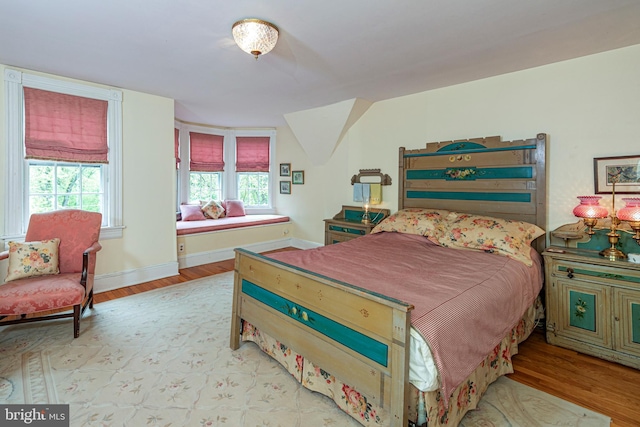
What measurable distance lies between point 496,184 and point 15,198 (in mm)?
4939

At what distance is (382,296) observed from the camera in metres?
1.45

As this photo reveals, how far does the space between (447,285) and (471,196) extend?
1920 millimetres

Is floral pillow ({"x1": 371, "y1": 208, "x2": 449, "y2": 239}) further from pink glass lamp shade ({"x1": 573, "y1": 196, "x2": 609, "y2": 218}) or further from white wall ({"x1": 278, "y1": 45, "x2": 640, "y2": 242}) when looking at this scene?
pink glass lamp shade ({"x1": 573, "y1": 196, "x2": 609, "y2": 218})

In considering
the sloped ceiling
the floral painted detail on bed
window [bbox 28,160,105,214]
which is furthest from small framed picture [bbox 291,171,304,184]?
window [bbox 28,160,105,214]

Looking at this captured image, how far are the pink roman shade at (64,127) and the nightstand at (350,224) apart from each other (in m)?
2.99

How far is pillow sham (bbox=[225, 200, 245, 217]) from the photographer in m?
5.98

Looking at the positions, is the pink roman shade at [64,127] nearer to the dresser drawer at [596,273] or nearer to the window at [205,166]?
the window at [205,166]

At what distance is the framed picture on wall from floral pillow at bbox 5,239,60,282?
4.88m

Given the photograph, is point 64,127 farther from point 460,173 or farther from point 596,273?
point 596,273

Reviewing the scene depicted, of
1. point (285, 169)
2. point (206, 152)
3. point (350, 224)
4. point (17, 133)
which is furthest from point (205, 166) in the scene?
point (350, 224)

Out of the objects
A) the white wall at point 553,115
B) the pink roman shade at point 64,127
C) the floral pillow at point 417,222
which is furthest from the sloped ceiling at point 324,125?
the pink roman shade at point 64,127

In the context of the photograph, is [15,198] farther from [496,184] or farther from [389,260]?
[496,184]

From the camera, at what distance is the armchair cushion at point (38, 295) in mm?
2293

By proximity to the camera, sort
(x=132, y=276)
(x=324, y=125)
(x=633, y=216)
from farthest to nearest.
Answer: (x=324, y=125) < (x=132, y=276) < (x=633, y=216)
